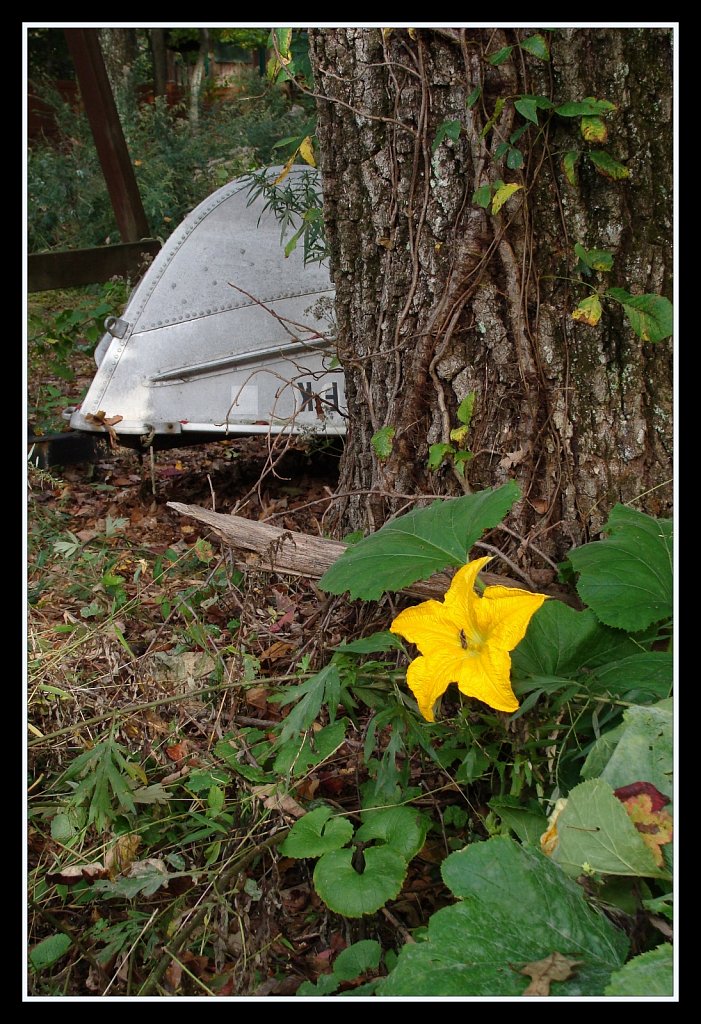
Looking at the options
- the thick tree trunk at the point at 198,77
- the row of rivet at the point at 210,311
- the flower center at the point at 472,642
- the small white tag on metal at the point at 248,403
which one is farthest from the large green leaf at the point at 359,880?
the thick tree trunk at the point at 198,77

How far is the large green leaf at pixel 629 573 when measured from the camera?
148 cm

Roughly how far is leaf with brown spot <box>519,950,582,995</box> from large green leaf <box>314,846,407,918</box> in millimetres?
325

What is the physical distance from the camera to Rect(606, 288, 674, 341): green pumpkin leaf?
1.77 m

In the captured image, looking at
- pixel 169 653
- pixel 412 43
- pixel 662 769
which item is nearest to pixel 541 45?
pixel 412 43

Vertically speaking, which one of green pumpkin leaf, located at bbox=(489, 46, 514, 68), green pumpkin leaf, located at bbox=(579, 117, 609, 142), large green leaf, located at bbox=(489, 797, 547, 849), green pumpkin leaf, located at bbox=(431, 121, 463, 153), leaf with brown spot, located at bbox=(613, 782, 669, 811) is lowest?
large green leaf, located at bbox=(489, 797, 547, 849)

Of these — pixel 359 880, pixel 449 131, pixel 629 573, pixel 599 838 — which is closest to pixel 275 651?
pixel 359 880

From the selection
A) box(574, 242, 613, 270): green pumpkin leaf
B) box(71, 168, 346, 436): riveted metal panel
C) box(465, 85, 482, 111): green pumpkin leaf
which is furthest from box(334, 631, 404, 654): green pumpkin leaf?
box(71, 168, 346, 436): riveted metal panel

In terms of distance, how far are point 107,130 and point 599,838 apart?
15.5 ft

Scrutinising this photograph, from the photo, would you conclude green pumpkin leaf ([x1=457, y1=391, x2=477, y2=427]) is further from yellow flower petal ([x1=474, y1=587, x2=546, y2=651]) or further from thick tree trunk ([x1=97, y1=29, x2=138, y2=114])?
thick tree trunk ([x1=97, y1=29, x2=138, y2=114])

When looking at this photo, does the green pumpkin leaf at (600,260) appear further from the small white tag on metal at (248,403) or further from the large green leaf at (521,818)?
the small white tag on metal at (248,403)

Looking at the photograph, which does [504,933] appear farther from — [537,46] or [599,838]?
[537,46]

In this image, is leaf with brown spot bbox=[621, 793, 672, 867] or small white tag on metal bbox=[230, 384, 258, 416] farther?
small white tag on metal bbox=[230, 384, 258, 416]

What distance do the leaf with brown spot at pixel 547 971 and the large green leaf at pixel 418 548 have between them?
0.63 meters

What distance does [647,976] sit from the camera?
102cm
